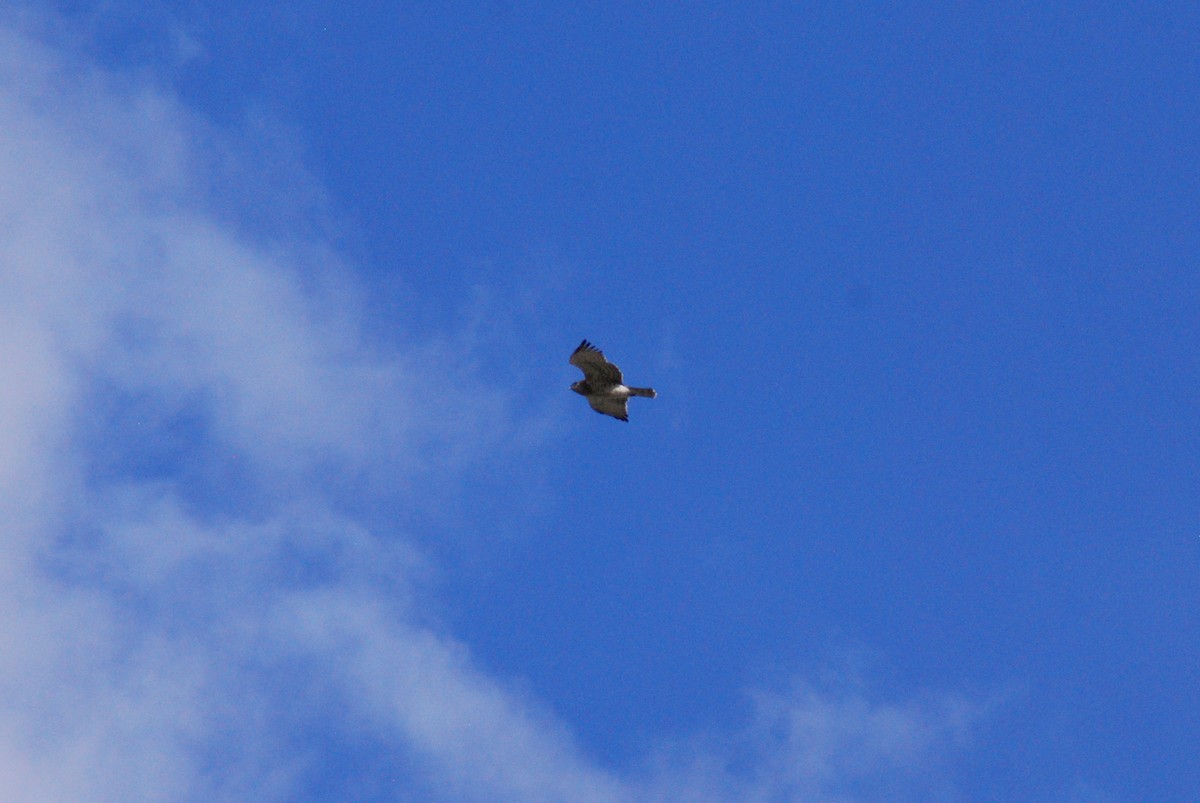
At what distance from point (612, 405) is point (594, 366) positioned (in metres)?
2.48

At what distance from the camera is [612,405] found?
6981 cm

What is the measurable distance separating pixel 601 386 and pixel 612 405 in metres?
1.17

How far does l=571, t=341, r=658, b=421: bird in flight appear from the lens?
6756cm

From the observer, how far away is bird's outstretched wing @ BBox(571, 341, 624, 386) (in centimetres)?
6744

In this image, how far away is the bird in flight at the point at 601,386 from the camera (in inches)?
2660

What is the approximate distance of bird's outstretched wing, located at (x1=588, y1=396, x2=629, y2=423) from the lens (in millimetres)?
69562

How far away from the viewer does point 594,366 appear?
2675 inches

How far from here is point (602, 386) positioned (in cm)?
6900

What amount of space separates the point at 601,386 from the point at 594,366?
4.34 feet

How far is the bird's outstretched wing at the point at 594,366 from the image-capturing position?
6744 cm

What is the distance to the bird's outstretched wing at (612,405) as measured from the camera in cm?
6956
